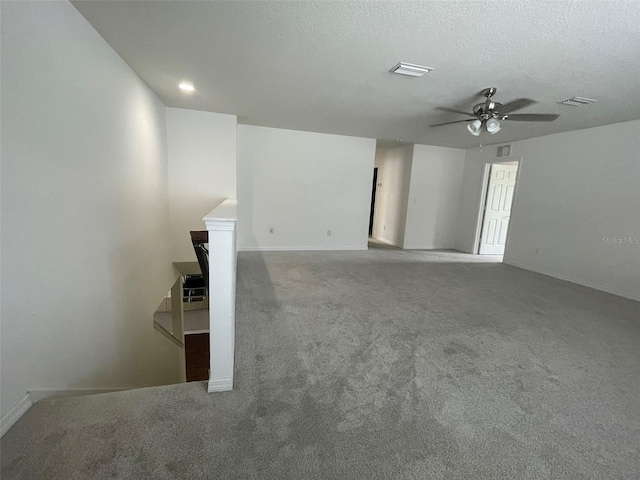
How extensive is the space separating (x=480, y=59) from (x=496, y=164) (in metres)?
4.21

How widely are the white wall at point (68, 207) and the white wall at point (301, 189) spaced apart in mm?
2139

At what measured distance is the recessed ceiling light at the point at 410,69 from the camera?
230 cm

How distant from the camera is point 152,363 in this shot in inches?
136

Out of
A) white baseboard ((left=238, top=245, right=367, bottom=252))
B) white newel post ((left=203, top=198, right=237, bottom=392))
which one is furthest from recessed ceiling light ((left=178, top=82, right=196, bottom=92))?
white baseboard ((left=238, top=245, right=367, bottom=252))

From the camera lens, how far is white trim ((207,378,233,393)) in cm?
159

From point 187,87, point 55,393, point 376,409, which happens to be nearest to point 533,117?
point 376,409

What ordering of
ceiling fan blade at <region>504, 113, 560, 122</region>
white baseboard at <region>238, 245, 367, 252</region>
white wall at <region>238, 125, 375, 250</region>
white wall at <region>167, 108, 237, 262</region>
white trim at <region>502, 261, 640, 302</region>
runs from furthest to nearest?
1. white baseboard at <region>238, 245, 367, 252</region>
2. white wall at <region>238, 125, 375, 250</region>
3. white wall at <region>167, 108, 237, 262</region>
4. white trim at <region>502, 261, 640, 302</region>
5. ceiling fan blade at <region>504, 113, 560, 122</region>

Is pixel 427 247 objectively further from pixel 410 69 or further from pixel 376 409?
pixel 376 409

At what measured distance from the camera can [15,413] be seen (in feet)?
4.41

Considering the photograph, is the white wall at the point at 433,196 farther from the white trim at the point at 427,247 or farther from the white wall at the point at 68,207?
the white wall at the point at 68,207

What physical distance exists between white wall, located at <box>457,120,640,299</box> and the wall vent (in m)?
0.12

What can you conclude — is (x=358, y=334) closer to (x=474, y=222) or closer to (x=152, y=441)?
(x=152, y=441)

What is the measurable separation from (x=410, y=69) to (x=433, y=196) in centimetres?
433

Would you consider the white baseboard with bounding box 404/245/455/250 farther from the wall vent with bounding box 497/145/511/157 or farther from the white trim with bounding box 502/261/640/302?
the wall vent with bounding box 497/145/511/157
